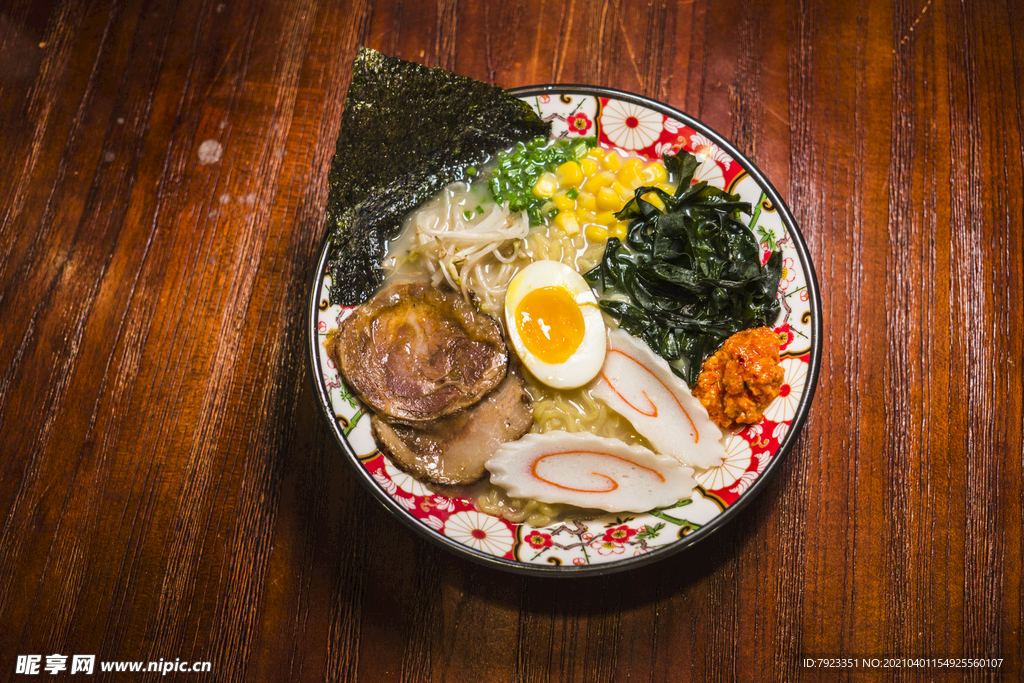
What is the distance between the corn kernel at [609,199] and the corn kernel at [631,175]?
0.18 ft

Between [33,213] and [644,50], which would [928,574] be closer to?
[644,50]

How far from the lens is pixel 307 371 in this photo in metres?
2.25

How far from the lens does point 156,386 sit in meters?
2.26

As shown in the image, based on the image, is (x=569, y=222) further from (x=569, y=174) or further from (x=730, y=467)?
(x=730, y=467)

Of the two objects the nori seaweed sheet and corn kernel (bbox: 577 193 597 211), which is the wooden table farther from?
corn kernel (bbox: 577 193 597 211)

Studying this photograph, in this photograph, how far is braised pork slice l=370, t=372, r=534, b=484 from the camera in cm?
197

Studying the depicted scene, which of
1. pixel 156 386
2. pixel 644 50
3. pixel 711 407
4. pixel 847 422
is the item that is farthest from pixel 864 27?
pixel 156 386

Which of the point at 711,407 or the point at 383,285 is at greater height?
the point at 383,285

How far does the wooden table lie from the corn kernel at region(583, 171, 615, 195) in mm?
Result: 537

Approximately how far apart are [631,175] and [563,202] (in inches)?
10.1

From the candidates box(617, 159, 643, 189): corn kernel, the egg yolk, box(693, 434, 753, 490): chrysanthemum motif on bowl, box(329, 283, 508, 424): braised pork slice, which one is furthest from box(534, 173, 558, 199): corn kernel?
box(693, 434, 753, 490): chrysanthemum motif on bowl

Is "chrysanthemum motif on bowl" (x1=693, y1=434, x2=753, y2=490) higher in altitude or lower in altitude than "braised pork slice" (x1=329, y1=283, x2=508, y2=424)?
lower

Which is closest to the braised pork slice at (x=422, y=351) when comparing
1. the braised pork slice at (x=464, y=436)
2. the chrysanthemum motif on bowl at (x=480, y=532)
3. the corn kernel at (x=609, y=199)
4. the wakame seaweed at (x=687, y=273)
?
the braised pork slice at (x=464, y=436)

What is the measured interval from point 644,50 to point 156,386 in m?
2.30
